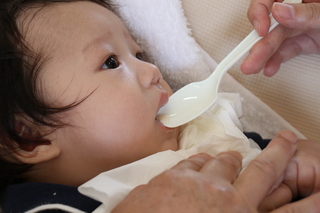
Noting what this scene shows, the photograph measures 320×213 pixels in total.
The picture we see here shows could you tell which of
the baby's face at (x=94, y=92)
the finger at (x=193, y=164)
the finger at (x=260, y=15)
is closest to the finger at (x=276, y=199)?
the finger at (x=193, y=164)

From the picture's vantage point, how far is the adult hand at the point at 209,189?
22.3 inches

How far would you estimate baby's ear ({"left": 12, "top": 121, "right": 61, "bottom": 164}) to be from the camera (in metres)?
0.81

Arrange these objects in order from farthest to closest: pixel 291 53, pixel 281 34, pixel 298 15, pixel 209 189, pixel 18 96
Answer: pixel 291 53 < pixel 281 34 < pixel 298 15 < pixel 18 96 < pixel 209 189

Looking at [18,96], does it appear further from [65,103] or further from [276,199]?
[276,199]

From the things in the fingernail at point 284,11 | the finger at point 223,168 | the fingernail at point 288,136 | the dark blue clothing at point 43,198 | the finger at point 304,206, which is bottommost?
the dark blue clothing at point 43,198

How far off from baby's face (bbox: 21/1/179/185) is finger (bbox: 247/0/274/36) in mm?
305

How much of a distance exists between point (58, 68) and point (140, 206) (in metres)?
0.41

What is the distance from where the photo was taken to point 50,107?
2.62ft

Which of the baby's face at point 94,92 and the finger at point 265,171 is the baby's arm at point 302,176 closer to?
the finger at point 265,171

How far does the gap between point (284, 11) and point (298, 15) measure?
1.9 inches

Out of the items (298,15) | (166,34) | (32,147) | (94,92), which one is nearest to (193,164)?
(94,92)

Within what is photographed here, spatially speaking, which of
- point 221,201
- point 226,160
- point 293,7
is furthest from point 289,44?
point 221,201

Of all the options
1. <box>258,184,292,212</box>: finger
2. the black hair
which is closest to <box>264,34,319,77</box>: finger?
<box>258,184,292,212</box>: finger

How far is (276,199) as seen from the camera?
702 mm
